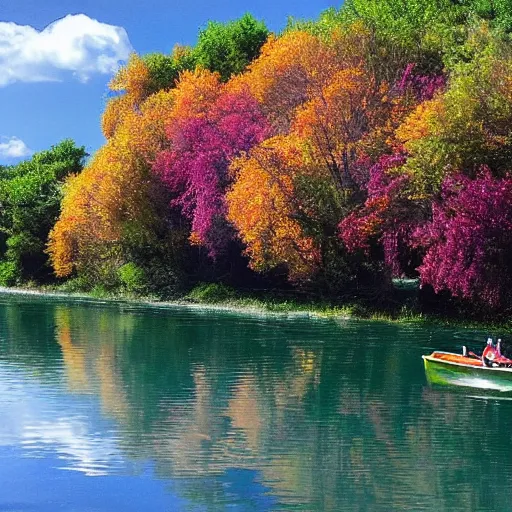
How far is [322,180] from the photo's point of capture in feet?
113

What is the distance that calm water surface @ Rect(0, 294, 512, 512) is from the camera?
11.6 meters

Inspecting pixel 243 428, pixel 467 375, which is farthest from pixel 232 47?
pixel 243 428

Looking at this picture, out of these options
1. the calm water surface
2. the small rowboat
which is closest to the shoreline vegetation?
the calm water surface

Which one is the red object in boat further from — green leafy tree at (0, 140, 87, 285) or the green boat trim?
green leafy tree at (0, 140, 87, 285)

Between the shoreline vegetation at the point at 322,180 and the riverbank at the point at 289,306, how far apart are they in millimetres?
129

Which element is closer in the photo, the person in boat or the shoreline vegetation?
the person in boat

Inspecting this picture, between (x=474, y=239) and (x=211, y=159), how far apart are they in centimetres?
1641

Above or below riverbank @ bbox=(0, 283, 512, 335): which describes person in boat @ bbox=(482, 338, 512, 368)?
below

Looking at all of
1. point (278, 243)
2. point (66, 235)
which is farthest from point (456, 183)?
point (66, 235)

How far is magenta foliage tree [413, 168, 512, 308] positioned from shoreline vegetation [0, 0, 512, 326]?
53 millimetres

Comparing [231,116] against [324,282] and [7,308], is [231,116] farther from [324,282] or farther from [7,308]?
[7,308]

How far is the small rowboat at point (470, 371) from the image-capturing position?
18.0 meters

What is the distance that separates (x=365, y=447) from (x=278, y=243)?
20916 mm

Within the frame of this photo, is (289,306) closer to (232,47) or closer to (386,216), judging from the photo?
(386,216)
